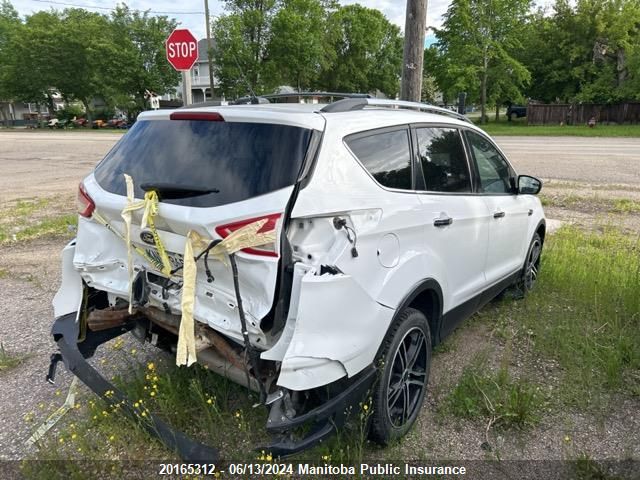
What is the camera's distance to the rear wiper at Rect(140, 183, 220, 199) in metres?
2.45

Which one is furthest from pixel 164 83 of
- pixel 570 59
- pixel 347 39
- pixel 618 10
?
pixel 618 10

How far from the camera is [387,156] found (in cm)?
288

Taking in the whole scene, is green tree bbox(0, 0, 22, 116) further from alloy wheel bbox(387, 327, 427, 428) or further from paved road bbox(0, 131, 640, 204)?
alloy wheel bbox(387, 327, 427, 428)

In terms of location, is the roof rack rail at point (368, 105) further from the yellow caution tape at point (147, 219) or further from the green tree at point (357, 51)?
the green tree at point (357, 51)

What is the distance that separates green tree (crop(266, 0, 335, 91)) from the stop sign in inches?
1428

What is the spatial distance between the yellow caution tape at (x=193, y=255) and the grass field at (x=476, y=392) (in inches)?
19.0

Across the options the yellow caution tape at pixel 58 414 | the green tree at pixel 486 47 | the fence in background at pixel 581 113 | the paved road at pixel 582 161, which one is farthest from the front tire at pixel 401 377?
the fence in background at pixel 581 113

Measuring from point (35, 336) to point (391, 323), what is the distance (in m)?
3.25

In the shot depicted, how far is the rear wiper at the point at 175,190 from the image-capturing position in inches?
96.6

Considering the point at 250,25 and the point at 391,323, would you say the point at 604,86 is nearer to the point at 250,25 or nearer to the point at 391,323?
the point at 250,25

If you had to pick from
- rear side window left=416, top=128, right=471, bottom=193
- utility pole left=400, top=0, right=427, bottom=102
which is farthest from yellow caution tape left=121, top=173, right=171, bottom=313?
utility pole left=400, top=0, right=427, bottom=102

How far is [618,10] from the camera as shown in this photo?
36312mm

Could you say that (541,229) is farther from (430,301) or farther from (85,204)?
(85,204)

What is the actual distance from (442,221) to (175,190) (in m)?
1.63
